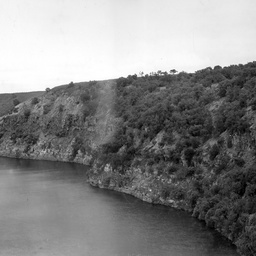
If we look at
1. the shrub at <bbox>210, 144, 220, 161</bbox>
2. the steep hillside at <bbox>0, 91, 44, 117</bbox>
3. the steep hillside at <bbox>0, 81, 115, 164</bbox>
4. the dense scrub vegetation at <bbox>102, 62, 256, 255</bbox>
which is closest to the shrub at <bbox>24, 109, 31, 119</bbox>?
the steep hillside at <bbox>0, 81, 115, 164</bbox>

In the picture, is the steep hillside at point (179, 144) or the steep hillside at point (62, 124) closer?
the steep hillside at point (179, 144)

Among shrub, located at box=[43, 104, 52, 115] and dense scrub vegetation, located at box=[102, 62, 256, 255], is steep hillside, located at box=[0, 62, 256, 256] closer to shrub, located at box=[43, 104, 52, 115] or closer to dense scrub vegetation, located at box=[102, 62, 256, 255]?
dense scrub vegetation, located at box=[102, 62, 256, 255]

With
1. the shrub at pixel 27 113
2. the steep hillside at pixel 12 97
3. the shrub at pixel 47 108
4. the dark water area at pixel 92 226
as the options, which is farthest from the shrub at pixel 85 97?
the steep hillside at pixel 12 97

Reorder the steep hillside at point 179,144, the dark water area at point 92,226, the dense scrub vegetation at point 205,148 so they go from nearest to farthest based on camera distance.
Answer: the dark water area at point 92,226
the dense scrub vegetation at point 205,148
the steep hillside at point 179,144

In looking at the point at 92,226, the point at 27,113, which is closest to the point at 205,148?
the point at 92,226

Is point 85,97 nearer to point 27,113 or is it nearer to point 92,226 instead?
point 27,113

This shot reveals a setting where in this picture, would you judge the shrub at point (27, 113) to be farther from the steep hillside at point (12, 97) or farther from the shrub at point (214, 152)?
the shrub at point (214, 152)
